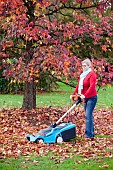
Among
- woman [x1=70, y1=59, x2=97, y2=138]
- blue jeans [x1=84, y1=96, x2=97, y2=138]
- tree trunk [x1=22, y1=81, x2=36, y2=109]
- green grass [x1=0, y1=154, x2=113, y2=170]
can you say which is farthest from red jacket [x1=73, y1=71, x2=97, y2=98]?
tree trunk [x1=22, y1=81, x2=36, y2=109]

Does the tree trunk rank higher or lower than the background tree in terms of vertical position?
lower

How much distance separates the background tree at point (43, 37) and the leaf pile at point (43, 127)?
82cm

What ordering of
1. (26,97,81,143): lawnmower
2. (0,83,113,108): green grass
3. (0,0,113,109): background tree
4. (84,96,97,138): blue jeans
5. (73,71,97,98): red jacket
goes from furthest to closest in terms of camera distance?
(0,83,113,108): green grass → (0,0,113,109): background tree → (84,96,97,138): blue jeans → (73,71,97,98): red jacket → (26,97,81,143): lawnmower

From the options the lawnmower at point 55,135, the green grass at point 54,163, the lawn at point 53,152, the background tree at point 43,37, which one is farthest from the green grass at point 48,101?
the green grass at point 54,163

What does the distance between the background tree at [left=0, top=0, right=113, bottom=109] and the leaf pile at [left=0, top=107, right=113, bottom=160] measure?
82 cm

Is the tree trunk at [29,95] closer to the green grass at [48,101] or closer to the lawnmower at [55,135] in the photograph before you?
the green grass at [48,101]

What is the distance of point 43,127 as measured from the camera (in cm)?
1042

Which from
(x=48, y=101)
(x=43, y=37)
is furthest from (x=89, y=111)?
(x=48, y=101)

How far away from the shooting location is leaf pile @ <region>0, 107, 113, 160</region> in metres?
7.43

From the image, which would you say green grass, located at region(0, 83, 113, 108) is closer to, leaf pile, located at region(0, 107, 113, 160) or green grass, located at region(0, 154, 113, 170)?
leaf pile, located at region(0, 107, 113, 160)

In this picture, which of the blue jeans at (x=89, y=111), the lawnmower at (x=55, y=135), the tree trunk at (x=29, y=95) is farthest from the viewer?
the tree trunk at (x=29, y=95)

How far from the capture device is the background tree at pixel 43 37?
1022cm

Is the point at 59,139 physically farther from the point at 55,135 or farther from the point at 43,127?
the point at 43,127

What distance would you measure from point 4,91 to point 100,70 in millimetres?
14190
